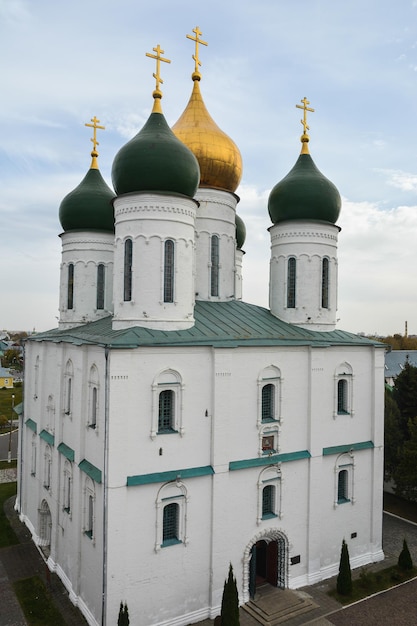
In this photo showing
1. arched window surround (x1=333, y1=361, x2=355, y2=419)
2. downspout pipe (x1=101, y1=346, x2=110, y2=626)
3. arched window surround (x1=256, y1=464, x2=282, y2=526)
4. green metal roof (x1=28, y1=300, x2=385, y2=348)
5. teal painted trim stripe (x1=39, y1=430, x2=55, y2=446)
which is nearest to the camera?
downspout pipe (x1=101, y1=346, x2=110, y2=626)

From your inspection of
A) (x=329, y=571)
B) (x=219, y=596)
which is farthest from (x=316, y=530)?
(x=219, y=596)

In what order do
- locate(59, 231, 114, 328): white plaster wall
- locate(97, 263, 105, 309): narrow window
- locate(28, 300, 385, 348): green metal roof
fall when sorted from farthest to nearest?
1. locate(97, 263, 105, 309): narrow window
2. locate(59, 231, 114, 328): white plaster wall
3. locate(28, 300, 385, 348): green metal roof

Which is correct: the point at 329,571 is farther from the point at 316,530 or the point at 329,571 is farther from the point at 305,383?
the point at 305,383

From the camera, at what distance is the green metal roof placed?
41.4 feet

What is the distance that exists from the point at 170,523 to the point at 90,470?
268 cm

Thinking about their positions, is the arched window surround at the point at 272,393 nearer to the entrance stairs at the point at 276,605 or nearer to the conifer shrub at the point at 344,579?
the conifer shrub at the point at 344,579

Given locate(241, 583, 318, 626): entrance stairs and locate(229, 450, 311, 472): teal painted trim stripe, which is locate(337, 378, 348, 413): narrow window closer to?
locate(229, 450, 311, 472): teal painted trim stripe

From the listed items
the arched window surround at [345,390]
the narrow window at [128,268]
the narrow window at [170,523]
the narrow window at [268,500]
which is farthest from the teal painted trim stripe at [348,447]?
the narrow window at [128,268]

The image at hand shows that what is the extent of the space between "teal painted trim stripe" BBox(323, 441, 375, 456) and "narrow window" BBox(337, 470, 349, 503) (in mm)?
918

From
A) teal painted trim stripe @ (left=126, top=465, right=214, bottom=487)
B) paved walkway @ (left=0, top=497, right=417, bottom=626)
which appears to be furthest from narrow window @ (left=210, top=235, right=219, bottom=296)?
paved walkway @ (left=0, top=497, right=417, bottom=626)

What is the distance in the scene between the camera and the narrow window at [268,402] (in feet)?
47.4

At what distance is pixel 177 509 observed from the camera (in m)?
12.8

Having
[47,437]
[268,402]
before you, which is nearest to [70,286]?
[47,437]

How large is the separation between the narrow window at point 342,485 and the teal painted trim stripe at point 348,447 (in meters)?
0.92
